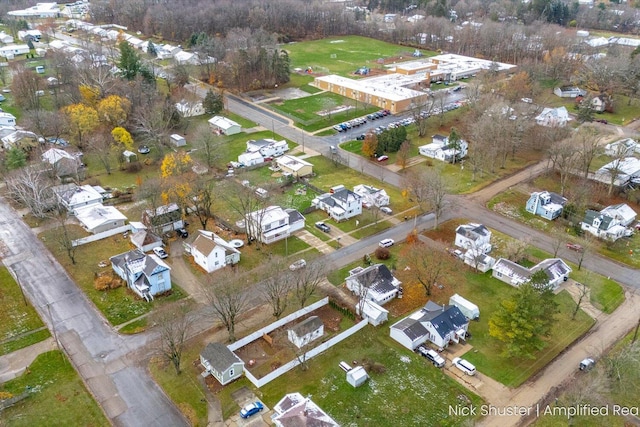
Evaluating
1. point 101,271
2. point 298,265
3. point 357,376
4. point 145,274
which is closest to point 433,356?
point 357,376

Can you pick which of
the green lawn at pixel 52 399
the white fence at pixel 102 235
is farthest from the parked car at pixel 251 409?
the white fence at pixel 102 235

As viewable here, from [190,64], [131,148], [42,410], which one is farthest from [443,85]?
[42,410]

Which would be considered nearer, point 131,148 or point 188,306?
point 188,306

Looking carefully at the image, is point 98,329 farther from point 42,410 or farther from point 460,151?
point 460,151

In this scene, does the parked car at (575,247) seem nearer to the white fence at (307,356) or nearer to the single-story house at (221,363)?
the white fence at (307,356)

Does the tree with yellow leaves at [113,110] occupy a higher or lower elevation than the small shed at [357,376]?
higher

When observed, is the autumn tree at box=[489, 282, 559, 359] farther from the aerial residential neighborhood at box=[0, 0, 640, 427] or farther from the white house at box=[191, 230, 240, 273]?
the white house at box=[191, 230, 240, 273]
